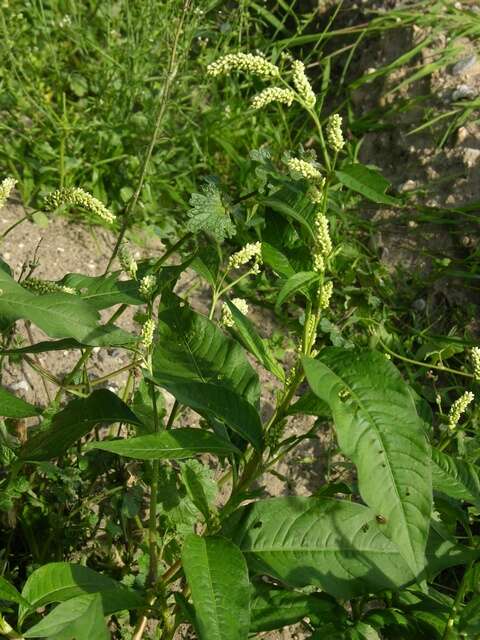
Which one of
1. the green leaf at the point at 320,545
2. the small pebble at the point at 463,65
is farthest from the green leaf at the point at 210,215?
the small pebble at the point at 463,65

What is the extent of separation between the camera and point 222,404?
1.60 m

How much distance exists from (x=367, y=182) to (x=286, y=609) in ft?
2.71

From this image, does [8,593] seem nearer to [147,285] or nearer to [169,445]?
[169,445]

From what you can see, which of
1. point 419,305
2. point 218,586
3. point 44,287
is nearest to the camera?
point 218,586

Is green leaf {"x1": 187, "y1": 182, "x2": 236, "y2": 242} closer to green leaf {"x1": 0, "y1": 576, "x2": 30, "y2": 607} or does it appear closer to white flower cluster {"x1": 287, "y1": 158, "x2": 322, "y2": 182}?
white flower cluster {"x1": 287, "y1": 158, "x2": 322, "y2": 182}

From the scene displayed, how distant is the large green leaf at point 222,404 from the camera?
5.04ft

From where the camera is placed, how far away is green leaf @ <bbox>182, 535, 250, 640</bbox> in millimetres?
1366

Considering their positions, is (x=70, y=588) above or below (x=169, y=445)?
below

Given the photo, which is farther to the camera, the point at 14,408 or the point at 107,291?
the point at 107,291

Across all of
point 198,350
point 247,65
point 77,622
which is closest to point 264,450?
point 198,350

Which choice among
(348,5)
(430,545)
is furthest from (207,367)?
(348,5)

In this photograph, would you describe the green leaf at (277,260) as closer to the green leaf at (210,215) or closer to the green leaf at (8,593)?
the green leaf at (210,215)

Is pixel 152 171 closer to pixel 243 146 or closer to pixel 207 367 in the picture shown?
pixel 243 146

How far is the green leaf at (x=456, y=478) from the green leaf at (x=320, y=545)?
153mm
